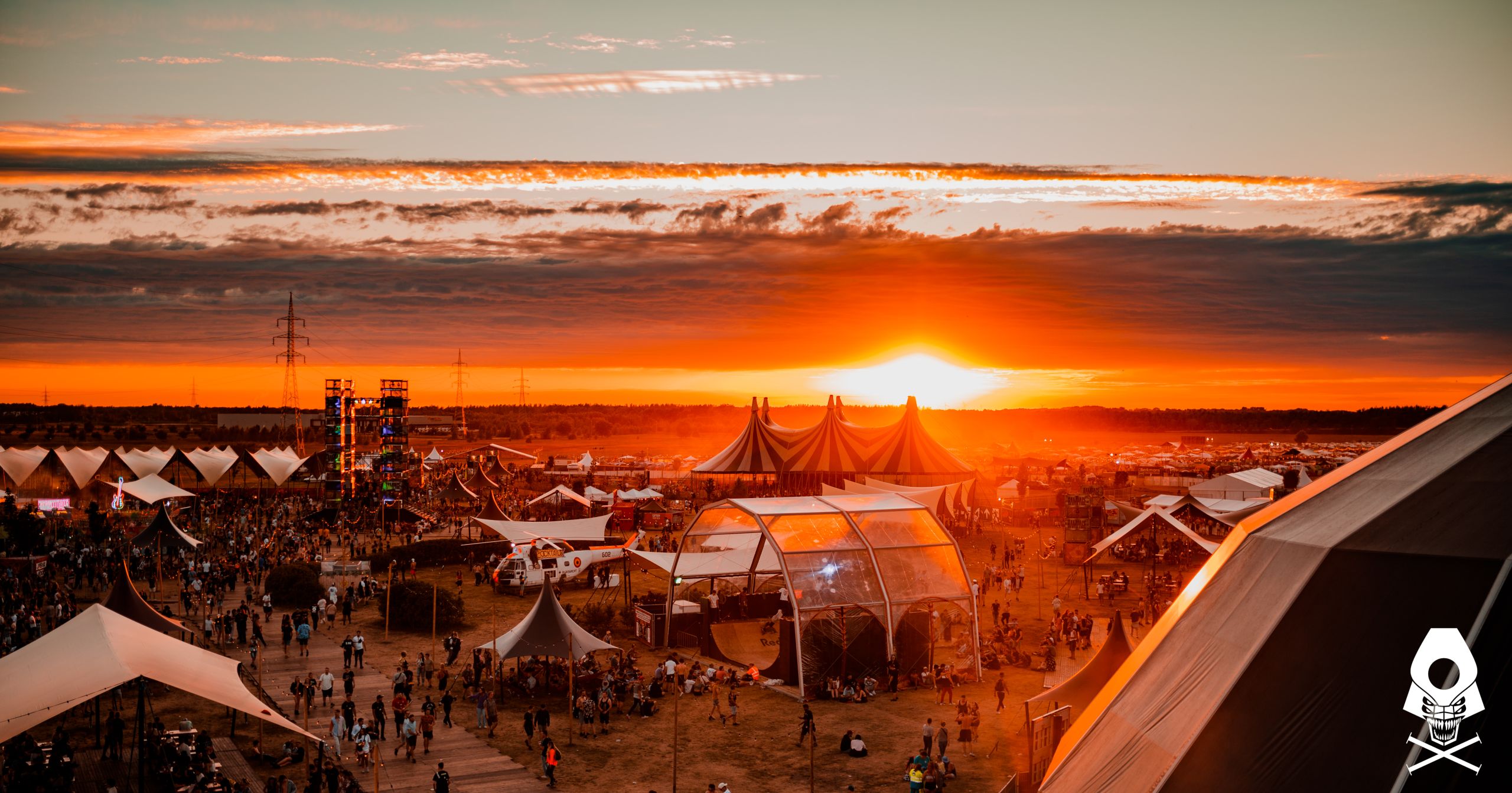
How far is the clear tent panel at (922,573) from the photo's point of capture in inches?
1042

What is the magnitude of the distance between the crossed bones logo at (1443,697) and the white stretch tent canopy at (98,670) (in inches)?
570

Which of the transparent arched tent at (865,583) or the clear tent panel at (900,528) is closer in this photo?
the transparent arched tent at (865,583)

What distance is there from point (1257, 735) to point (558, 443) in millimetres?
137185

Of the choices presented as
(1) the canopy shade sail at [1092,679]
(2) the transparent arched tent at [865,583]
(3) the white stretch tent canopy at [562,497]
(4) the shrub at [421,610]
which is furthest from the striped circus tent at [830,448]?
(1) the canopy shade sail at [1092,679]

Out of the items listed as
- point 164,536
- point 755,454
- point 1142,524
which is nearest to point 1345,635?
point 1142,524

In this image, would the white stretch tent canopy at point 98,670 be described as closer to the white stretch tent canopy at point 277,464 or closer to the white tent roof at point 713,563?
the white tent roof at point 713,563

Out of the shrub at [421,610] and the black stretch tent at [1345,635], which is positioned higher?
the black stretch tent at [1345,635]

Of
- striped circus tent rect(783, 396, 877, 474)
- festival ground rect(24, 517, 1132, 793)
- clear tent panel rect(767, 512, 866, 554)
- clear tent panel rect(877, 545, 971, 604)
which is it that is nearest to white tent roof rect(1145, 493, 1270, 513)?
striped circus tent rect(783, 396, 877, 474)

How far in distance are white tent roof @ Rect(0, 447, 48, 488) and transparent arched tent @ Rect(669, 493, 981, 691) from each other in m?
52.8

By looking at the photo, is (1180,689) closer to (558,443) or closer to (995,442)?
(558,443)

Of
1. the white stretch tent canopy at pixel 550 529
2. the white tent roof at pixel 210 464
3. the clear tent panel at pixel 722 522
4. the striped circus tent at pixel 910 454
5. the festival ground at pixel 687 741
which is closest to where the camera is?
the festival ground at pixel 687 741

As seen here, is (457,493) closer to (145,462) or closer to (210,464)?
(210,464)

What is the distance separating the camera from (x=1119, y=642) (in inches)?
767

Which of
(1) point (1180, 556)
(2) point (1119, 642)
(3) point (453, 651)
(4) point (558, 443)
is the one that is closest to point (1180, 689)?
(2) point (1119, 642)
